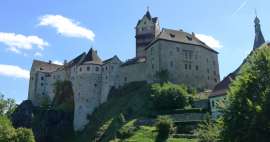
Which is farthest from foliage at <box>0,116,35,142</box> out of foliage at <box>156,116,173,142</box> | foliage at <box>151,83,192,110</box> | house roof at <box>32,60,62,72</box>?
house roof at <box>32,60,62,72</box>

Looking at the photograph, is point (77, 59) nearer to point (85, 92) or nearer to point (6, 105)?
point (85, 92)

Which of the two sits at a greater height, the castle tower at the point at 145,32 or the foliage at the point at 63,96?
the castle tower at the point at 145,32

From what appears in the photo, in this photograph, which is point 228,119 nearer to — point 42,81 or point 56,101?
point 56,101

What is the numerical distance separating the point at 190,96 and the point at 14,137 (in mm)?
35129

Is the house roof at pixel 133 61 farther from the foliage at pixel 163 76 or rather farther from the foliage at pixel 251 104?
the foliage at pixel 251 104

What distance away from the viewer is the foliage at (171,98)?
2985 inches

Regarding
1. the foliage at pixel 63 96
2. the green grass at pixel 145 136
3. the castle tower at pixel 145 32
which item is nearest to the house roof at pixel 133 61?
the castle tower at pixel 145 32

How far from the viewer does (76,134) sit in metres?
97.1

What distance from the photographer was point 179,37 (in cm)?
9394

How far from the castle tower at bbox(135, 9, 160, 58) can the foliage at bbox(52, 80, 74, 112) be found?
67.3 feet

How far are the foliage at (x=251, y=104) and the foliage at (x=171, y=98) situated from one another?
42553mm

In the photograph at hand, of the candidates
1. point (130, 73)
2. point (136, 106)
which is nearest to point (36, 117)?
point (130, 73)

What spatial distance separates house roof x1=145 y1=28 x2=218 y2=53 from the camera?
92.0m

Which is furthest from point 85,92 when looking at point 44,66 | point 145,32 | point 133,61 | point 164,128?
point 164,128
